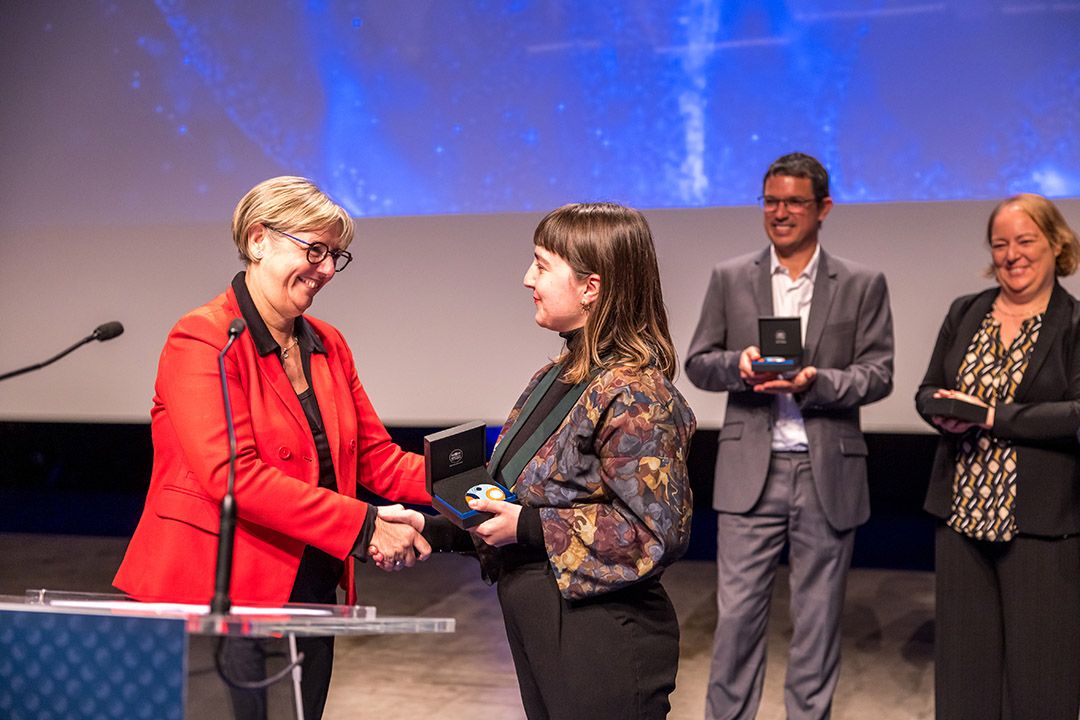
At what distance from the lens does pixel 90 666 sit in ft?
4.31

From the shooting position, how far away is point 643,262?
188 cm

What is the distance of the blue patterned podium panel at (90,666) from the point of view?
1.26m

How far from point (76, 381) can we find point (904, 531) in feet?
14.0

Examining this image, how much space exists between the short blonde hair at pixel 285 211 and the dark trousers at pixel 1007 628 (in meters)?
1.96

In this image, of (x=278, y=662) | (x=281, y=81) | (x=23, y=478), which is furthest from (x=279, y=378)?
(x=23, y=478)

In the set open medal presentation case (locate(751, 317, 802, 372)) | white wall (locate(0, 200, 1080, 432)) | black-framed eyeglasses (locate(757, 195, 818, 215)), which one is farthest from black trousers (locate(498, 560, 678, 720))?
white wall (locate(0, 200, 1080, 432))

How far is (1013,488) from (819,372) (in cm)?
61

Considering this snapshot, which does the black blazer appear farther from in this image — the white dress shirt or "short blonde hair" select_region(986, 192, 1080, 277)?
the white dress shirt

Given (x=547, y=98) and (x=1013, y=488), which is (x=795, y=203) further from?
(x=547, y=98)

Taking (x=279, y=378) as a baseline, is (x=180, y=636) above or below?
below

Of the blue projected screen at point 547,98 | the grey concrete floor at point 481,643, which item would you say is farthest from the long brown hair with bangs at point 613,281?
the blue projected screen at point 547,98

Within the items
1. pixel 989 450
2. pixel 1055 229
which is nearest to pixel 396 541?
pixel 989 450

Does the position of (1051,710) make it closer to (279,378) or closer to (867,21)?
(279,378)

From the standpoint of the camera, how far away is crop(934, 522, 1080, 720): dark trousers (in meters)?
2.81
